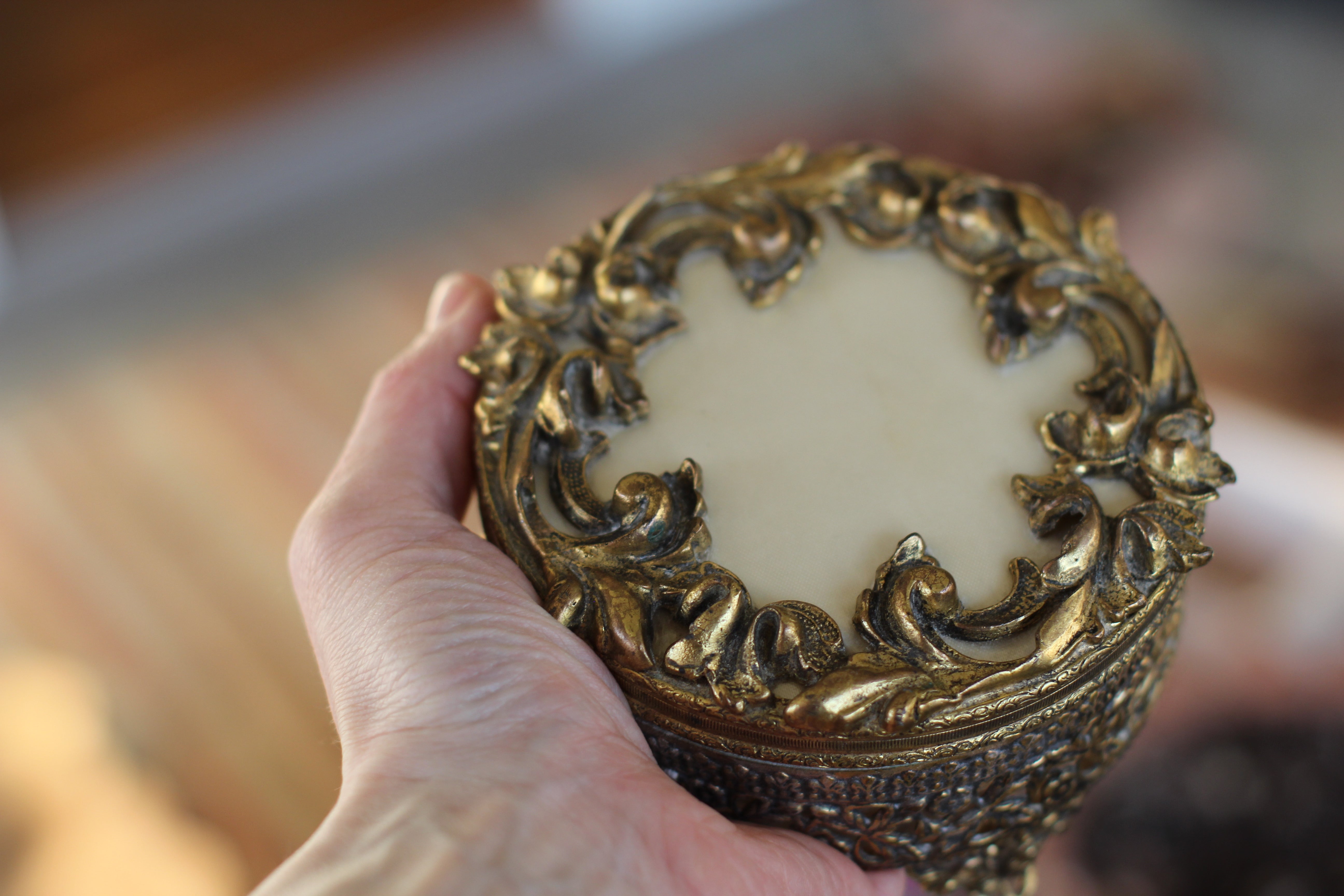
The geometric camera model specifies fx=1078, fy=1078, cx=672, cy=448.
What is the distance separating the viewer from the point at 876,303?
0.72 metres

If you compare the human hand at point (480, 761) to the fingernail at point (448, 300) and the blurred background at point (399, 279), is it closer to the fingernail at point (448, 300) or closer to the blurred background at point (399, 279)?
the fingernail at point (448, 300)

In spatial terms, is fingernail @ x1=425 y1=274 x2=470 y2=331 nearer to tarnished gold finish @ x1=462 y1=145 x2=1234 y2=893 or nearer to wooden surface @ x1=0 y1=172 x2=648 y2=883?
tarnished gold finish @ x1=462 y1=145 x2=1234 y2=893

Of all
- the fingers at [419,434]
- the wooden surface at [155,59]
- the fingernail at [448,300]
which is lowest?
the fingers at [419,434]

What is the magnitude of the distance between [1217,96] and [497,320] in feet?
5.40

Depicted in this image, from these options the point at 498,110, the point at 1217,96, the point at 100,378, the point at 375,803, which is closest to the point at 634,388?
the point at 375,803

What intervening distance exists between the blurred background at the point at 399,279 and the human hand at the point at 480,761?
513mm

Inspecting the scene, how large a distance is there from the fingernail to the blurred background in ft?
1.50

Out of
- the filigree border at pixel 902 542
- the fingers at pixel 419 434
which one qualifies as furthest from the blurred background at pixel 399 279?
the filigree border at pixel 902 542

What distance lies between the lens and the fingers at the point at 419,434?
0.68 m

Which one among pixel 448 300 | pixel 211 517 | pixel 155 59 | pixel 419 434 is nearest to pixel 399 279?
pixel 211 517

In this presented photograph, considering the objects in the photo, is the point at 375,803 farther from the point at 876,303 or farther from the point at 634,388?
the point at 876,303

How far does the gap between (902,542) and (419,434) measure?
12.5 inches

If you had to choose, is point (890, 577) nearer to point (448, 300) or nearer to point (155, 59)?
point (448, 300)

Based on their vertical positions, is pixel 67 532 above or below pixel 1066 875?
above
